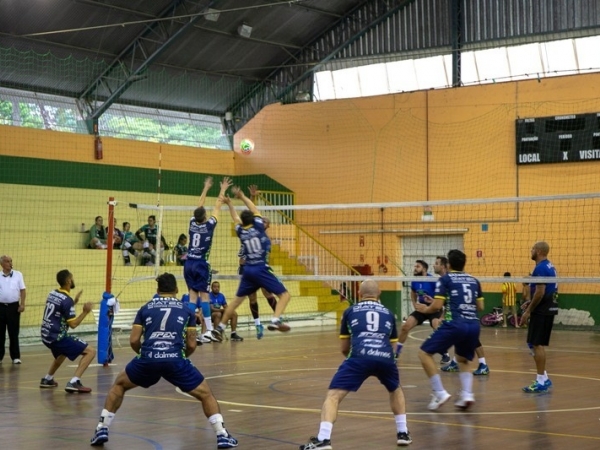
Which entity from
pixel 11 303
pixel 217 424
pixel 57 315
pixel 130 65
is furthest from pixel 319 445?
pixel 130 65

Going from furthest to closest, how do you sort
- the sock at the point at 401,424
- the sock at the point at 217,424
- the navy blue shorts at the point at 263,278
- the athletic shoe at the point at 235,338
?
the athletic shoe at the point at 235,338 → the navy blue shorts at the point at 263,278 → the sock at the point at 401,424 → the sock at the point at 217,424

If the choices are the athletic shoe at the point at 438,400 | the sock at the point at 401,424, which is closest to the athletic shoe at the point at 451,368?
the athletic shoe at the point at 438,400

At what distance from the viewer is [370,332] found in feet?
31.1

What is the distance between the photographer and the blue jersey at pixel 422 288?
59.4 feet

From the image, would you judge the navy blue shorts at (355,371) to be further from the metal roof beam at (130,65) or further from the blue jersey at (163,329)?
the metal roof beam at (130,65)

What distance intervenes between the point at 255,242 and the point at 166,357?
211 inches

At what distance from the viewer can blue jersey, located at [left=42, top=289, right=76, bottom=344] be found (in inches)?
555

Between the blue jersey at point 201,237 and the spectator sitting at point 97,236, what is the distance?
1276 centimetres

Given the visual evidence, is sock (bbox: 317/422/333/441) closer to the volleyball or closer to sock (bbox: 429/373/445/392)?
sock (bbox: 429/373/445/392)

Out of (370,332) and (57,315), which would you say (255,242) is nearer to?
(57,315)

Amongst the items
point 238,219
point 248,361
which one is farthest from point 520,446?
point 248,361

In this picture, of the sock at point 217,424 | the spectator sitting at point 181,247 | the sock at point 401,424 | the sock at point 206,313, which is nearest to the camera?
the sock at point 217,424

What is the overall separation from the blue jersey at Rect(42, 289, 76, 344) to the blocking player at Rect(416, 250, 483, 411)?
213 inches

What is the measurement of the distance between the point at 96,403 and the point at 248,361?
6.44 meters
